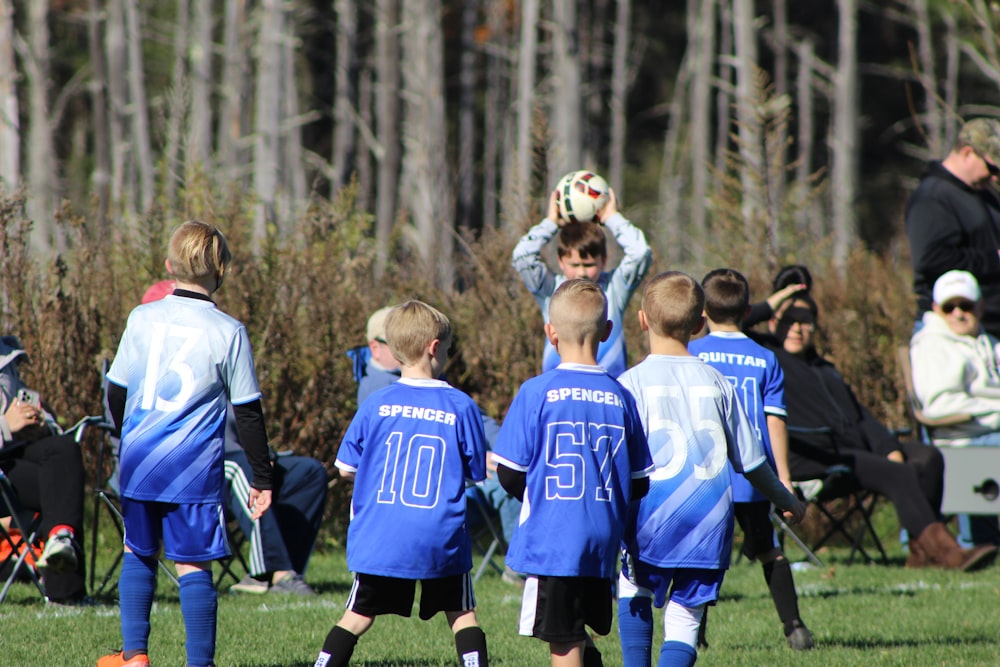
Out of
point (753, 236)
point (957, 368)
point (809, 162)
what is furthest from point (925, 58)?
point (957, 368)

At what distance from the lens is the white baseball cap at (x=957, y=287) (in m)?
7.79

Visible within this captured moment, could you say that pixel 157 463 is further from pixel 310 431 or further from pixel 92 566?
pixel 310 431

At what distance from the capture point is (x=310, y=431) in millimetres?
8539

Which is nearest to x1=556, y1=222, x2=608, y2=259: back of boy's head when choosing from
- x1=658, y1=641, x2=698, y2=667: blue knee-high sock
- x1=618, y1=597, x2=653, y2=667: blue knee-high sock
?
x1=618, y1=597, x2=653, y2=667: blue knee-high sock

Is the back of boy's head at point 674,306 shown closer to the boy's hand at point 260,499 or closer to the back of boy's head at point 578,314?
the back of boy's head at point 578,314

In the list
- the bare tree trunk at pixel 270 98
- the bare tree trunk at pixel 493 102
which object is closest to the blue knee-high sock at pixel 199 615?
the bare tree trunk at pixel 270 98

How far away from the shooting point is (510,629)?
5.91 metres

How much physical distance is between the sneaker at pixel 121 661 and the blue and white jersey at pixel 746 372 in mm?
2449

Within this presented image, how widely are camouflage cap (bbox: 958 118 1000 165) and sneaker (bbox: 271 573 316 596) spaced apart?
4834 mm

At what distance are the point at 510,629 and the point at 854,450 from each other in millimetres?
3179

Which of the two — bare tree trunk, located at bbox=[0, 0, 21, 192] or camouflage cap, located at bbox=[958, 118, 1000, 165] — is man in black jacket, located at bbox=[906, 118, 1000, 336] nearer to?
camouflage cap, located at bbox=[958, 118, 1000, 165]

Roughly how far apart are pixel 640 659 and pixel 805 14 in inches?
1495

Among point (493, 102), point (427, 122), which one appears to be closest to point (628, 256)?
point (427, 122)

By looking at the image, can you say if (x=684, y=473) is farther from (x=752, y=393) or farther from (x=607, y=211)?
(x=607, y=211)
